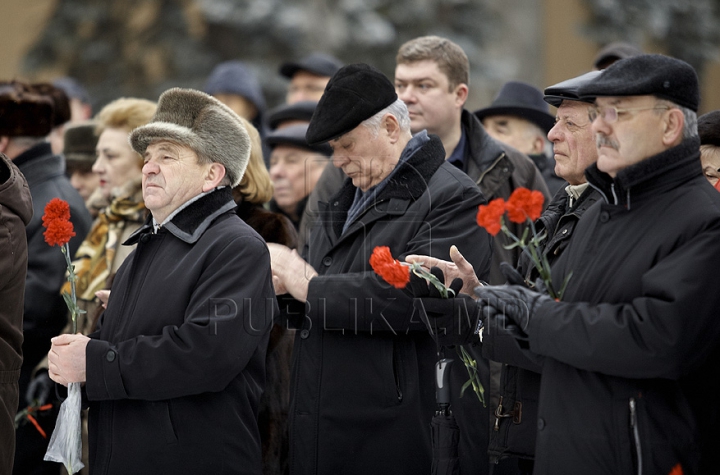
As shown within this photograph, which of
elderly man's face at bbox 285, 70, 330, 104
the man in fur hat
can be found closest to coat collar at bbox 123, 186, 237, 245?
the man in fur hat

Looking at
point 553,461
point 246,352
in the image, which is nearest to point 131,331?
point 246,352

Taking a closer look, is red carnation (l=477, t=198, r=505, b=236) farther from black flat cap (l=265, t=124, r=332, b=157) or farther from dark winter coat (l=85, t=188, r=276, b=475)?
black flat cap (l=265, t=124, r=332, b=157)

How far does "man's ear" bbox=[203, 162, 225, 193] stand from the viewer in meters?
3.83

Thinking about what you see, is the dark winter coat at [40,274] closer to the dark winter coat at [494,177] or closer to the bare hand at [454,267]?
the dark winter coat at [494,177]

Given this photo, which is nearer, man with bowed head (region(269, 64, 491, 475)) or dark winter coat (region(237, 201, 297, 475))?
man with bowed head (region(269, 64, 491, 475))

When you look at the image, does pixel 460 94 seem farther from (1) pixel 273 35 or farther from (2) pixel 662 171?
(1) pixel 273 35

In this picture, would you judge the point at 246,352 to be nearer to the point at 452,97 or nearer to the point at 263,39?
the point at 452,97

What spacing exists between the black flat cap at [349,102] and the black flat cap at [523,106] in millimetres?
2346

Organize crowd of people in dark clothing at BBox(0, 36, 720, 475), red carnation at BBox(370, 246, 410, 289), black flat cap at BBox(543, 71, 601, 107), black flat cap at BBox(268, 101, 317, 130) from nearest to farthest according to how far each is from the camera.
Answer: crowd of people in dark clothing at BBox(0, 36, 720, 475)
red carnation at BBox(370, 246, 410, 289)
black flat cap at BBox(543, 71, 601, 107)
black flat cap at BBox(268, 101, 317, 130)

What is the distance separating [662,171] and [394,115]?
152 cm

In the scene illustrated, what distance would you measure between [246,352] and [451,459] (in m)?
0.85

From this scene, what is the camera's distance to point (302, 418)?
413 cm

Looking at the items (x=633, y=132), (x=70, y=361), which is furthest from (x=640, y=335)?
(x=70, y=361)

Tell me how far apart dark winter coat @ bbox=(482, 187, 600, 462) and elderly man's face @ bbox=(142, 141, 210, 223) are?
50.7 inches
